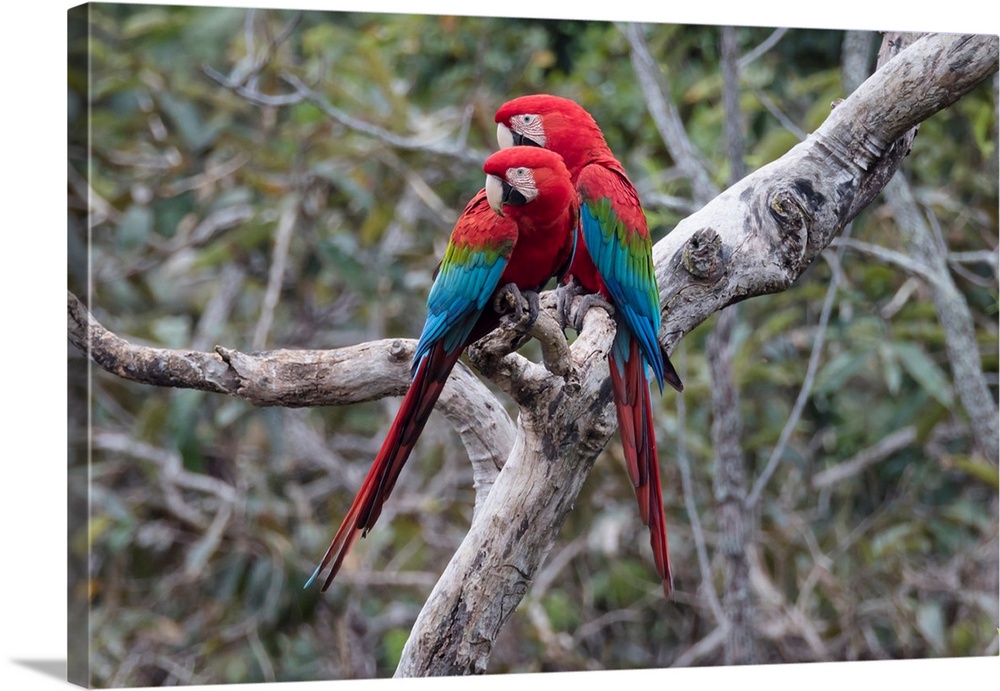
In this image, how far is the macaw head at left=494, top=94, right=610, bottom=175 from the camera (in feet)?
7.95

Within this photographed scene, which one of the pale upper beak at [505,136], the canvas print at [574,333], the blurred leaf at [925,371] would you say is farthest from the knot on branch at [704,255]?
the blurred leaf at [925,371]

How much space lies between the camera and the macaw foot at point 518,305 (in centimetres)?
188

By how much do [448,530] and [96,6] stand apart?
2.01 metres

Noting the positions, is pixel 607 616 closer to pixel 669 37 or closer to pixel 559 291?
pixel 559 291

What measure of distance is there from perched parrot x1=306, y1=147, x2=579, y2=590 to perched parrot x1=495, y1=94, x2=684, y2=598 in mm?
69

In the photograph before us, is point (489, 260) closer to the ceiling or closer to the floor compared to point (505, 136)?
closer to the floor

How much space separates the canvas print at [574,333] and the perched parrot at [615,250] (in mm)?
39

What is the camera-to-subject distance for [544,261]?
2.24 meters

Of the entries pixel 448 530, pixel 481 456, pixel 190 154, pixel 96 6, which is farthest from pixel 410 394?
pixel 448 530

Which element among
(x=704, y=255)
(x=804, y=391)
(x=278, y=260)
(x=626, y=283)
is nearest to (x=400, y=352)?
(x=626, y=283)

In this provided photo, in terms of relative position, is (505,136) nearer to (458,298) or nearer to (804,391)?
(458,298)

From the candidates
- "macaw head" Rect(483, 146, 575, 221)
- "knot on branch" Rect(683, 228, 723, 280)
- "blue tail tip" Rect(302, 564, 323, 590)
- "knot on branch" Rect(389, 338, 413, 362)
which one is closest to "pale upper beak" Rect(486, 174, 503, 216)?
"macaw head" Rect(483, 146, 575, 221)

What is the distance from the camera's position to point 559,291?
96.0 inches

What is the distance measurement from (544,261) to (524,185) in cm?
15
